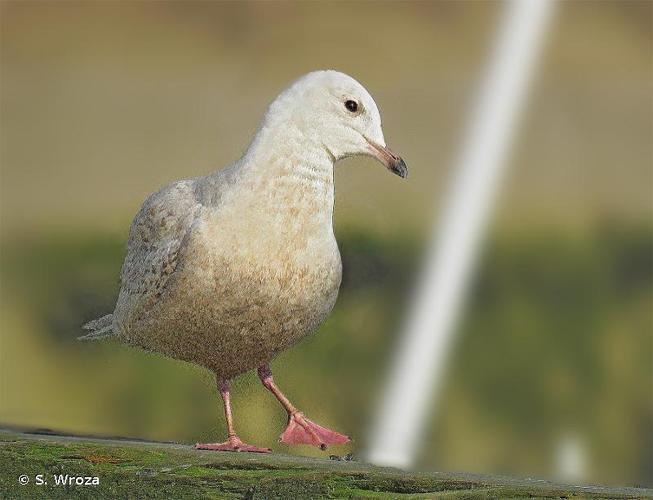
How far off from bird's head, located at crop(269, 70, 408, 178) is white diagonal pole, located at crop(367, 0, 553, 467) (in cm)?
266

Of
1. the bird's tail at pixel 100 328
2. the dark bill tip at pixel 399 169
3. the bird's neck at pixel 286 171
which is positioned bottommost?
the bird's tail at pixel 100 328

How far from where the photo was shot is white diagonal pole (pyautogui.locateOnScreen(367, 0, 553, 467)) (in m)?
6.24

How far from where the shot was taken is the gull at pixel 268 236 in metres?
3.16

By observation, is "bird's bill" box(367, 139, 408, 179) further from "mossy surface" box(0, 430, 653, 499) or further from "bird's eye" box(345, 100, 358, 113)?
"mossy surface" box(0, 430, 653, 499)

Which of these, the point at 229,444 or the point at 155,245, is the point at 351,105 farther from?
the point at 229,444

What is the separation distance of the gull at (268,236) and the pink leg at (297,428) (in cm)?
24

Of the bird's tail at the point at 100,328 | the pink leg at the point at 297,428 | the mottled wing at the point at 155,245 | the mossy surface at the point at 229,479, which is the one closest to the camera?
the mossy surface at the point at 229,479

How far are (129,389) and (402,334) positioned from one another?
1171 mm

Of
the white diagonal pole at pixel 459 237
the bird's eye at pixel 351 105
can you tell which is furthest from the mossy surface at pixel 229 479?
the white diagonal pole at pixel 459 237

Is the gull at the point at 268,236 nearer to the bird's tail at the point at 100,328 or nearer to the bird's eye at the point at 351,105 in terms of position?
the bird's eye at the point at 351,105

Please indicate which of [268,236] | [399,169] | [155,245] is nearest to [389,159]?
[399,169]

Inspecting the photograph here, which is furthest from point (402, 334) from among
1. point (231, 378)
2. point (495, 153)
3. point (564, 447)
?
point (231, 378)

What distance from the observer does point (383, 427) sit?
5199 millimetres

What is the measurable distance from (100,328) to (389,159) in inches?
39.5
